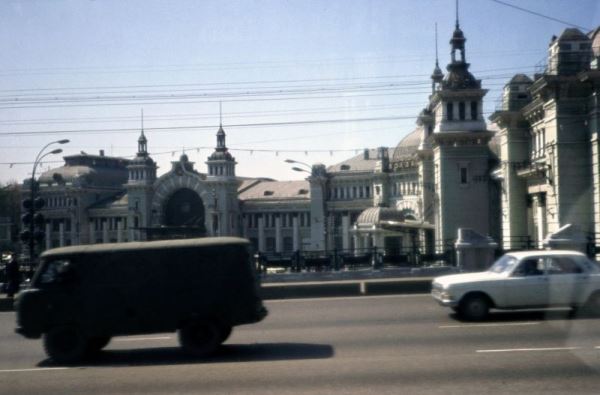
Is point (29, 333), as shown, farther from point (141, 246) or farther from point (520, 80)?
point (520, 80)

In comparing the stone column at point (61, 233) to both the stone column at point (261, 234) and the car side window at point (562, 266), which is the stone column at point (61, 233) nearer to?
the stone column at point (261, 234)

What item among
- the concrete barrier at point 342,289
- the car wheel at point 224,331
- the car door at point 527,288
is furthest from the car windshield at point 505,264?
the concrete barrier at point 342,289

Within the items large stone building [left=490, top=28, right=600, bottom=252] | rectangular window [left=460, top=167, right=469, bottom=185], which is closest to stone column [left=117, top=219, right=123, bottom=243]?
rectangular window [left=460, top=167, right=469, bottom=185]

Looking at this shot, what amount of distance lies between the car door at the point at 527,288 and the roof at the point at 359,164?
284 ft

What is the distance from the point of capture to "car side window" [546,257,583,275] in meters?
15.6

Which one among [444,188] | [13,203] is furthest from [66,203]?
[444,188]

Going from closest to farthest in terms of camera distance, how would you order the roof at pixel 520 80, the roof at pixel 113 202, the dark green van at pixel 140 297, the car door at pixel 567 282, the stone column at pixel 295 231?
the dark green van at pixel 140 297, the car door at pixel 567 282, the roof at pixel 520 80, the roof at pixel 113 202, the stone column at pixel 295 231

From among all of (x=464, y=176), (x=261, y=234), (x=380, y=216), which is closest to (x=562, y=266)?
(x=464, y=176)

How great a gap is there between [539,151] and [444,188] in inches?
492

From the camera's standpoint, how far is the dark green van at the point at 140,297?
12.6m

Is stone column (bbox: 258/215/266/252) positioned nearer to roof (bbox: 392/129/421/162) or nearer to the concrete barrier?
roof (bbox: 392/129/421/162)

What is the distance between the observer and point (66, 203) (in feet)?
293

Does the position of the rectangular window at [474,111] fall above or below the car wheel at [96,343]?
above

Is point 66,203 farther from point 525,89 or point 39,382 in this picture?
point 39,382
